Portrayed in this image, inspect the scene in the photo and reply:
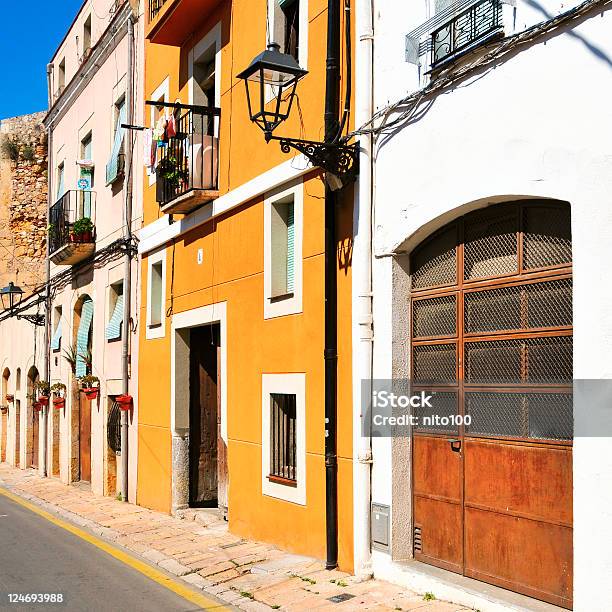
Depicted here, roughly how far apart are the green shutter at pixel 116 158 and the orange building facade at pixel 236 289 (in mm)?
1624

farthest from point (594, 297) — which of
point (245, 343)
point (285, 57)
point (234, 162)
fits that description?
point (234, 162)

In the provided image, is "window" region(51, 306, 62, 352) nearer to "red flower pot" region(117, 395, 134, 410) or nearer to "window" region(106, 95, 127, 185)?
"window" region(106, 95, 127, 185)

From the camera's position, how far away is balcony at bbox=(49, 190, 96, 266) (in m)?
18.6

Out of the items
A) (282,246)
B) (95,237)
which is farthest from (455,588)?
(95,237)

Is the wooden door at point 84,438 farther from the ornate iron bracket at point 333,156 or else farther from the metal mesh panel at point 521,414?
the metal mesh panel at point 521,414

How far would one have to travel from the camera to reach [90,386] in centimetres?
1764

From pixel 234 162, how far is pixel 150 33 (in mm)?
3373

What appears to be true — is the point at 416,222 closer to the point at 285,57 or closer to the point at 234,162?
the point at 285,57

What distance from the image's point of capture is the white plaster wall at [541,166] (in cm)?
564

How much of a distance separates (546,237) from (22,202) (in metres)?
27.9

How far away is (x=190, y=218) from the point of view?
13008mm

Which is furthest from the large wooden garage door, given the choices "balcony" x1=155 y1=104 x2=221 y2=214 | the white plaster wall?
"balcony" x1=155 y1=104 x2=221 y2=214

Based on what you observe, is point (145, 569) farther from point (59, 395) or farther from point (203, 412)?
point (59, 395)

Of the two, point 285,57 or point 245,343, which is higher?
point 285,57
